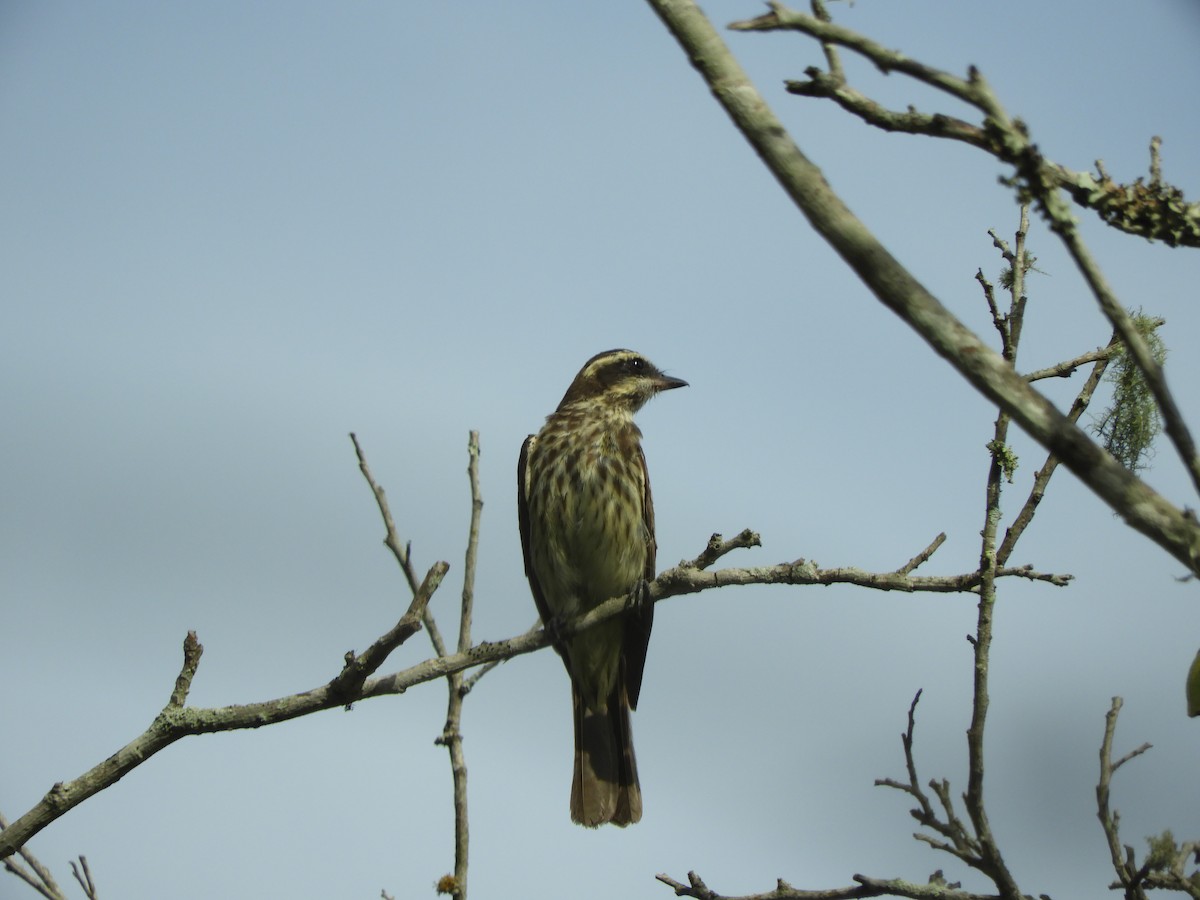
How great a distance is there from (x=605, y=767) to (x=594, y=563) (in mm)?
1367

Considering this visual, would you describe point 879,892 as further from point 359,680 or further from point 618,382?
point 618,382

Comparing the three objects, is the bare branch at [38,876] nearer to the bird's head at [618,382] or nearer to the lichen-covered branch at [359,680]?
the lichen-covered branch at [359,680]

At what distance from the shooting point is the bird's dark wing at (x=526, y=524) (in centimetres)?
779

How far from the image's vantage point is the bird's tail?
25.0 feet

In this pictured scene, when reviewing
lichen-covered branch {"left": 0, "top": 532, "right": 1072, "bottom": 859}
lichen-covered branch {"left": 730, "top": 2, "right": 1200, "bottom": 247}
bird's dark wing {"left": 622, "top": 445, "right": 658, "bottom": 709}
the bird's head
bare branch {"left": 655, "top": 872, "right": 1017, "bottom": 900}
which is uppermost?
the bird's head

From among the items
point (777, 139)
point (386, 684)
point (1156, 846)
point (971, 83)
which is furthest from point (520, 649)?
point (971, 83)

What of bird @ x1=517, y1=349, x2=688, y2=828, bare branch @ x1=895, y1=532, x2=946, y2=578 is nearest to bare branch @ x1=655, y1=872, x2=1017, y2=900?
bare branch @ x1=895, y1=532, x2=946, y2=578

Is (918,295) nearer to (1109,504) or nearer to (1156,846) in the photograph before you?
(1109,504)

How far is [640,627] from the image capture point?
303 inches

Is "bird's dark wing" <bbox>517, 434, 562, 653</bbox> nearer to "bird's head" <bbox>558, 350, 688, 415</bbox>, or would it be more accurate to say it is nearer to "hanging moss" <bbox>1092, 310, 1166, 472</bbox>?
"bird's head" <bbox>558, 350, 688, 415</bbox>

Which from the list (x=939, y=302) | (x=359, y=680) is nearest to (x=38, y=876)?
(x=359, y=680)

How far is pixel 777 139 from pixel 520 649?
2.92 metres

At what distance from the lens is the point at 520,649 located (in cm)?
502

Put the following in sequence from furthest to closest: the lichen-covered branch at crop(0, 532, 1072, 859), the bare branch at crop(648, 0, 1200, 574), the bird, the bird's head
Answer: the bird's head, the bird, the lichen-covered branch at crop(0, 532, 1072, 859), the bare branch at crop(648, 0, 1200, 574)
